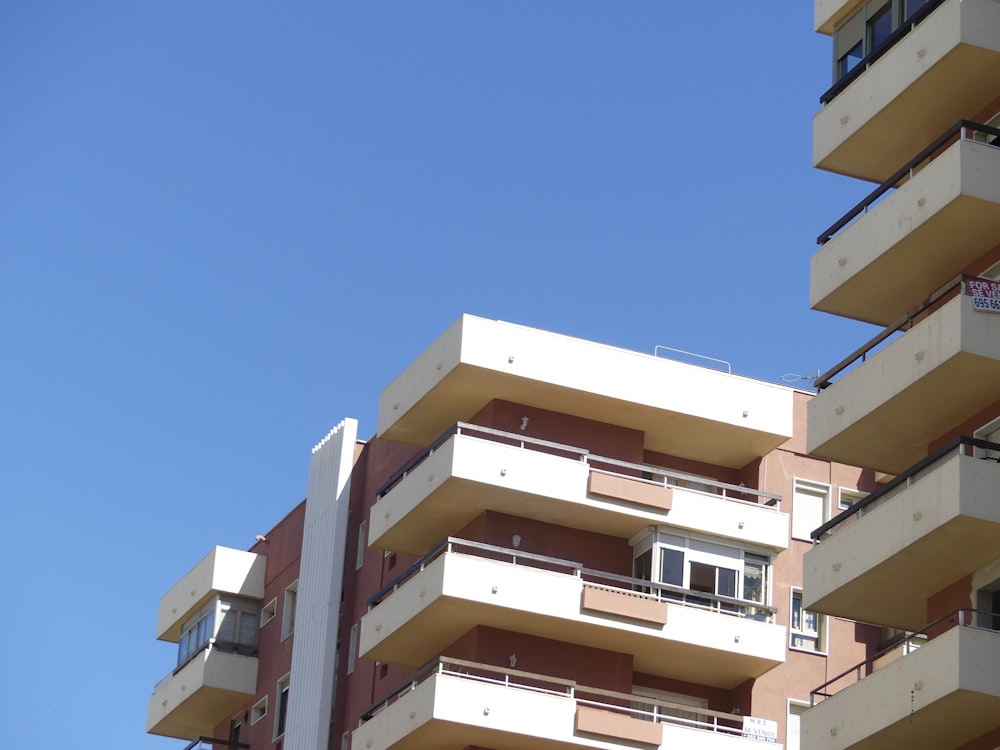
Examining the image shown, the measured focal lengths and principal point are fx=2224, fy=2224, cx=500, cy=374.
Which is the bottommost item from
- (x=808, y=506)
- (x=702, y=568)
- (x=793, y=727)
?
(x=793, y=727)

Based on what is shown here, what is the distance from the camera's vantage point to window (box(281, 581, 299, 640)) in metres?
63.1

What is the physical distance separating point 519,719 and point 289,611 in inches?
582

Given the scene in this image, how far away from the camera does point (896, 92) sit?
40781 millimetres

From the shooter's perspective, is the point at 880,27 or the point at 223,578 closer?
the point at 880,27

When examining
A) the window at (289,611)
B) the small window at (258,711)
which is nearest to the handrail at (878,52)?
the window at (289,611)

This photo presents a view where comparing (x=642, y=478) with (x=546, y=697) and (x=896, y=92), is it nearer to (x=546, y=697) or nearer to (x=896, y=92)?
(x=546, y=697)

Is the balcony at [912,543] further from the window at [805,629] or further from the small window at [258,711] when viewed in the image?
the small window at [258,711]

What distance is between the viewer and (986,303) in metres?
37.1

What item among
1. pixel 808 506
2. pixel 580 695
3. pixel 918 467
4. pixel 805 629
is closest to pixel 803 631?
pixel 805 629

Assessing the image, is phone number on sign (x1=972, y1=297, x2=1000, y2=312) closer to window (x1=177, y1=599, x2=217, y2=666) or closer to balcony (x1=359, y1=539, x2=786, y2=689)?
balcony (x1=359, y1=539, x2=786, y2=689)

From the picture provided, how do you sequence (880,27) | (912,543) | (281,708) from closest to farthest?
(912,543) → (880,27) → (281,708)

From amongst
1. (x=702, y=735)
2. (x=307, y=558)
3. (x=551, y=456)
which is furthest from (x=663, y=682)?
(x=307, y=558)

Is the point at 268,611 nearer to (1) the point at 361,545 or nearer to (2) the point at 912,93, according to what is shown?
(1) the point at 361,545

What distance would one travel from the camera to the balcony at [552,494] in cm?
5253
